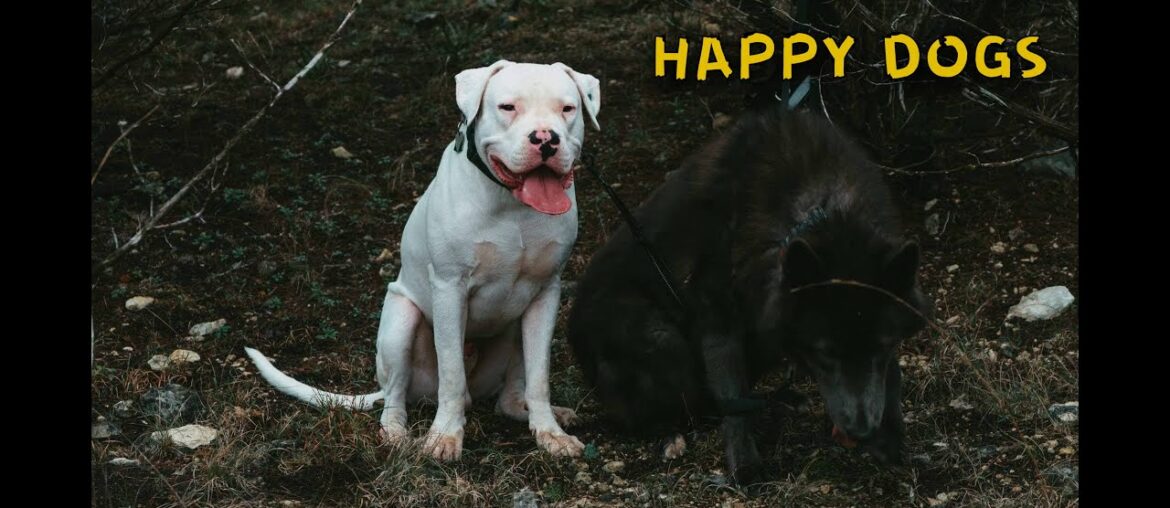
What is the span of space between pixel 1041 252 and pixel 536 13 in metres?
4.43

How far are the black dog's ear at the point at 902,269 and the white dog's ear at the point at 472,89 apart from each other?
140cm

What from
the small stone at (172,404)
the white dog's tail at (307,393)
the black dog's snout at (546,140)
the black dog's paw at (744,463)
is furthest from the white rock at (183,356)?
the black dog's paw at (744,463)

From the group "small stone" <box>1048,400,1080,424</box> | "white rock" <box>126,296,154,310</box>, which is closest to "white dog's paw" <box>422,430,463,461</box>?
"small stone" <box>1048,400,1080,424</box>

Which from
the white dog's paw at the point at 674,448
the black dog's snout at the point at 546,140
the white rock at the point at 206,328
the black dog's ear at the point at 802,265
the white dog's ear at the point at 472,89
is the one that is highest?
the white dog's ear at the point at 472,89

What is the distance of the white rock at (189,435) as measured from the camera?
14.5 ft

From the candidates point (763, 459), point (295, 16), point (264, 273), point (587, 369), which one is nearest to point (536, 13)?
point (295, 16)

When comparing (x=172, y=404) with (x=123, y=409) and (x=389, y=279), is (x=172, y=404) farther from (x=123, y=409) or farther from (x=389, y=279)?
A: (x=389, y=279)

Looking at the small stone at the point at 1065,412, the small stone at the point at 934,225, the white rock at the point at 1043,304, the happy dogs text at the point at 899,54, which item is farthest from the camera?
the small stone at the point at 934,225

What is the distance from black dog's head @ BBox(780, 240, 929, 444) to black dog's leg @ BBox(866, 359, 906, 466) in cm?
32

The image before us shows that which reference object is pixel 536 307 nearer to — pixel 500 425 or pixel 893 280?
pixel 500 425

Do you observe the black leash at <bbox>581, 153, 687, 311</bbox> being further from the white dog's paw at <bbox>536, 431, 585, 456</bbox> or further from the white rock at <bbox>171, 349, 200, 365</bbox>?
the white rock at <bbox>171, 349, 200, 365</bbox>

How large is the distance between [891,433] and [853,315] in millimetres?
675

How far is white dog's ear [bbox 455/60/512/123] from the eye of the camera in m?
3.96

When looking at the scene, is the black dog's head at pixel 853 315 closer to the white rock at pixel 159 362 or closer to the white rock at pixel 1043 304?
the white rock at pixel 1043 304
